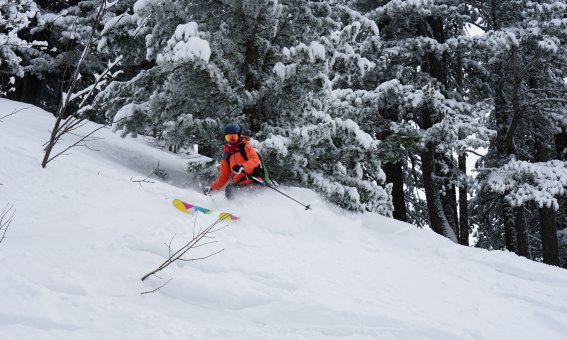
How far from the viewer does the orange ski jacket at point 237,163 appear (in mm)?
7414

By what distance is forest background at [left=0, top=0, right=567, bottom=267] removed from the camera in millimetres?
7895

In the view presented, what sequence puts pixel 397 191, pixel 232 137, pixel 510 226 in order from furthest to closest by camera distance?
1. pixel 397 191
2. pixel 510 226
3. pixel 232 137

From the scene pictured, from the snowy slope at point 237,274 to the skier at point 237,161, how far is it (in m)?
0.32

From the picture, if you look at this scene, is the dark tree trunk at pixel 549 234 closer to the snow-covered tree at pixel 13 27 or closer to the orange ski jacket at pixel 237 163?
→ the orange ski jacket at pixel 237 163

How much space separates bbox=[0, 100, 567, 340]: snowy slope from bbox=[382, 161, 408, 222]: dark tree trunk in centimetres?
551

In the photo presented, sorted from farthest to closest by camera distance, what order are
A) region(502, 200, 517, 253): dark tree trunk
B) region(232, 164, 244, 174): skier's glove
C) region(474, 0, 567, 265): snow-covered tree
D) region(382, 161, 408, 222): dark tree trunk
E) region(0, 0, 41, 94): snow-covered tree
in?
region(382, 161, 408, 222): dark tree trunk, region(502, 200, 517, 253): dark tree trunk, region(474, 0, 567, 265): snow-covered tree, region(232, 164, 244, 174): skier's glove, region(0, 0, 41, 94): snow-covered tree

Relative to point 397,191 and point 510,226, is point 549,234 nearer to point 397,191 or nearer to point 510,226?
point 510,226

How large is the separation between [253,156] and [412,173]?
11.1 meters

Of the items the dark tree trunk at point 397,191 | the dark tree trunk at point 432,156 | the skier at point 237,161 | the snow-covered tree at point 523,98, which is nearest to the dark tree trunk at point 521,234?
the snow-covered tree at point 523,98

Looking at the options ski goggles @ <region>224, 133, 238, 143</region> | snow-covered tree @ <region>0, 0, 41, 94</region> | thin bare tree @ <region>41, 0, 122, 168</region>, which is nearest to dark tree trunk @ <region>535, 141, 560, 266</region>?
ski goggles @ <region>224, 133, 238, 143</region>

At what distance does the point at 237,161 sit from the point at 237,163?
4 cm

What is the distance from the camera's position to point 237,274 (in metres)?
4.40

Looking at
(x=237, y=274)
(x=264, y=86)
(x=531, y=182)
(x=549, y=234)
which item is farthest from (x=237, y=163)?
(x=549, y=234)

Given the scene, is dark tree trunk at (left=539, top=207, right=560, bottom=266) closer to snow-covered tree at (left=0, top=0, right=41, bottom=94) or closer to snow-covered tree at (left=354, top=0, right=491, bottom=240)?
snow-covered tree at (left=354, top=0, right=491, bottom=240)
